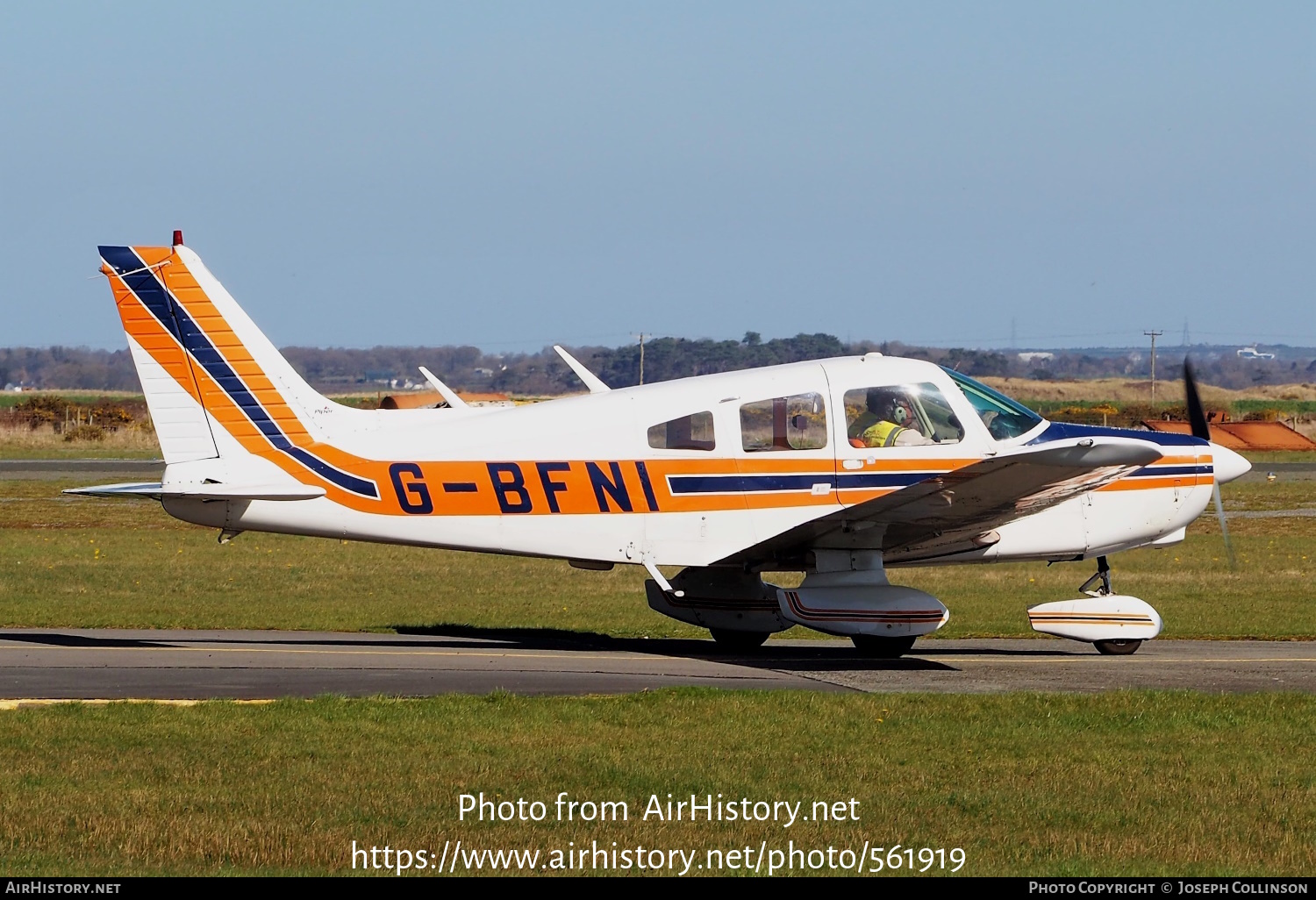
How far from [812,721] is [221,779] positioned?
156 inches

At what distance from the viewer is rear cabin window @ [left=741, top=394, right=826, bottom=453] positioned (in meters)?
13.5

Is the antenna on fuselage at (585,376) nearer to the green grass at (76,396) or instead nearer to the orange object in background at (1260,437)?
the orange object in background at (1260,437)

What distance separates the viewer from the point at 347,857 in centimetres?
688

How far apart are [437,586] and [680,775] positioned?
12.8 m

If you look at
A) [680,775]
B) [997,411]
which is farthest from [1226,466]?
[680,775]

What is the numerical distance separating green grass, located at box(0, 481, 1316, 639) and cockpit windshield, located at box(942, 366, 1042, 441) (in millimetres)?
3315

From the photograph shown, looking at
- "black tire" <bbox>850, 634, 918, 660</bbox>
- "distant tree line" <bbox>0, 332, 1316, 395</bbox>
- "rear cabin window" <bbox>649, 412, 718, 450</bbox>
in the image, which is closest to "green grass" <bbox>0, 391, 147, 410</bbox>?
"distant tree line" <bbox>0, 332, 1316, 395</bbox>

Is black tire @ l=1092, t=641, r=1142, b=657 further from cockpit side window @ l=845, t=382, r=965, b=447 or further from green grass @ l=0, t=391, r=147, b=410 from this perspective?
green grass @ l=0, t=391, r=147, b=410

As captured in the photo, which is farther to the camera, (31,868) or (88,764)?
(88,764)

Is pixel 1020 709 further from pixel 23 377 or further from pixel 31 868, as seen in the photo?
pixel 23 377

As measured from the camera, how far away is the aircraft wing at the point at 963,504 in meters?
12.1

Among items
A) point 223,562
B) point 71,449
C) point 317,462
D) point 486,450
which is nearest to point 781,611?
point 486,450

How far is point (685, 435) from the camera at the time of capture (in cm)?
1360

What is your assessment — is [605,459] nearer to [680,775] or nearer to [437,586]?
[680,775]
